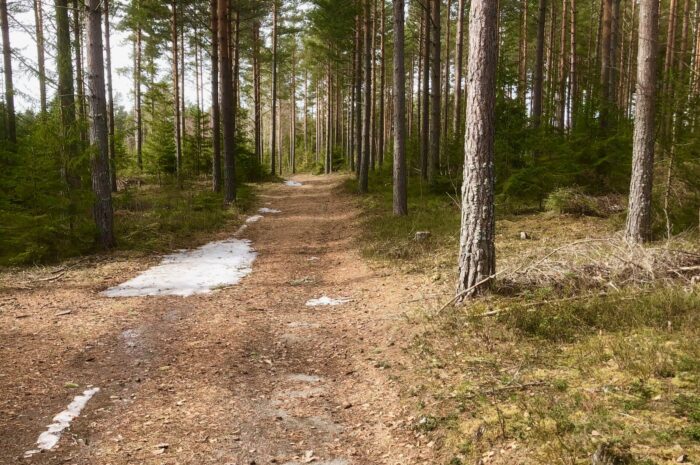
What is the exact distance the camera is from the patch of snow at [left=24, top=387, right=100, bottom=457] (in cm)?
380

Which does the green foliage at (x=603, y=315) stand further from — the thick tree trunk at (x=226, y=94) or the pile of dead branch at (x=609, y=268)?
the thick tree trunk at (x=226, y=94)

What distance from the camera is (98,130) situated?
10703mm

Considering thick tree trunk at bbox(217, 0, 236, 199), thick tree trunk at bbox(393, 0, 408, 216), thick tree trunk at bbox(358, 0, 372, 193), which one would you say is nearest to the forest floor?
thick tree trunk at bbox(393, 0, 408, 216)

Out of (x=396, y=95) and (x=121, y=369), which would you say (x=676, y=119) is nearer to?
(x=396, y=95)

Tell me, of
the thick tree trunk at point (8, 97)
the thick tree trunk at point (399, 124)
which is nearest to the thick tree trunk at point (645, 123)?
the thick tree trunk at point (399, 124)

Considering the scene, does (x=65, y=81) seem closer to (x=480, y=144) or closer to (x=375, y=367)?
(x=480, y=144)

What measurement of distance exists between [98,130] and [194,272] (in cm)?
408

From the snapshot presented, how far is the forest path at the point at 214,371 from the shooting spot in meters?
3.82

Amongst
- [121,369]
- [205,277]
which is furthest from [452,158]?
[121,369]

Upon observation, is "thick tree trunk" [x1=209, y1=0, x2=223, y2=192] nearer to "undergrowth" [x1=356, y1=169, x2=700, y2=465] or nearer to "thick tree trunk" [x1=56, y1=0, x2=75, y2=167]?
"thick tree trunk" [x1=56, y1=0, x2=75, y2=167]

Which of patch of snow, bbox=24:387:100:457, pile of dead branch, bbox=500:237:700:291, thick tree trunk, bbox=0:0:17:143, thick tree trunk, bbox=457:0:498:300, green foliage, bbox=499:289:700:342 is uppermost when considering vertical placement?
thick tree trunk, bbox=0:0:17:143

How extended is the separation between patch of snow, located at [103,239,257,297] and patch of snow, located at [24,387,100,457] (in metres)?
3.69

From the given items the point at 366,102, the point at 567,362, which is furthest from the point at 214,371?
the point at 366,102

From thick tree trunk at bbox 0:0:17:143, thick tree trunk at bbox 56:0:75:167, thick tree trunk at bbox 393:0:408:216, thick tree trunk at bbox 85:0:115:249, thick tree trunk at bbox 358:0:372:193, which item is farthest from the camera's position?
thick tree trunk at bbox 358:0:372:193
